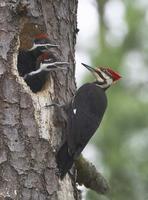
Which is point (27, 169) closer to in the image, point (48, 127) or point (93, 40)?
point (48, 127)

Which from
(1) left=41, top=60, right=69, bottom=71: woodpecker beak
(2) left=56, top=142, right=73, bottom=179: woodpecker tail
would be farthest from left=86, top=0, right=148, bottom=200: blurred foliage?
(1) left=41, top=60, right=69, bottom=71: woodpecker beak

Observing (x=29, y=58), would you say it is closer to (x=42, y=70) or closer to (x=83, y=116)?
(x=42, y=70)

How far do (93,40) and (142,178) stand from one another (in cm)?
361

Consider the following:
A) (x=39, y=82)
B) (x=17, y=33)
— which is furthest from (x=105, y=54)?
(x=17, y=33)

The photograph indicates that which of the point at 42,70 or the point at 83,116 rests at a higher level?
the point at 42,70

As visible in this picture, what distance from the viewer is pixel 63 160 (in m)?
4.13

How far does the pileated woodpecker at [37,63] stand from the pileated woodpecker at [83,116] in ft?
0.90

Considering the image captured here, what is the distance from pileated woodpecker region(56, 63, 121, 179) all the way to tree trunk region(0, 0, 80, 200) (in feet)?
0.19

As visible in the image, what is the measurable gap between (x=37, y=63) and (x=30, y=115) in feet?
3.58

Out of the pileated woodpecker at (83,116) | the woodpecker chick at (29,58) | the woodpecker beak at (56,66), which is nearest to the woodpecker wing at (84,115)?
the pileated woodpecker at (83,116)

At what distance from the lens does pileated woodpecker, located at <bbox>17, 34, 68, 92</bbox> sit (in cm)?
459

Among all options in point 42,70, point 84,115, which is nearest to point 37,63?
point 42,70

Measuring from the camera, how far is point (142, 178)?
3.95 meters

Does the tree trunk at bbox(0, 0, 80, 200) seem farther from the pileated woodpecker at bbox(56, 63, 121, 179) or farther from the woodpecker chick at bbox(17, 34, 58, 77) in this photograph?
the woodpecker chick at bbox(17, 34, 58, 77)
